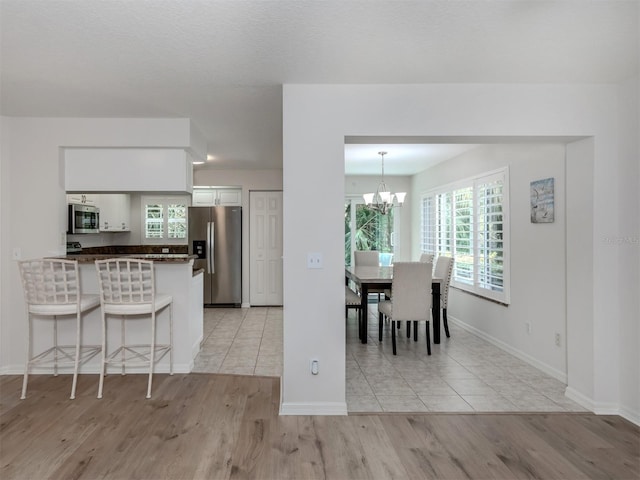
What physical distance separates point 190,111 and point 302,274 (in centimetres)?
182

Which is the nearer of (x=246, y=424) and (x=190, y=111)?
(x=246, y=424)

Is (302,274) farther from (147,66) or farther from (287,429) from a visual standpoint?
(147,66)

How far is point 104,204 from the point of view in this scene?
225 inches

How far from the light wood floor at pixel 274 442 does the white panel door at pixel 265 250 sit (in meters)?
3.69

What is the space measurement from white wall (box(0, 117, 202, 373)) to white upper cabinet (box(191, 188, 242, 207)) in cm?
333

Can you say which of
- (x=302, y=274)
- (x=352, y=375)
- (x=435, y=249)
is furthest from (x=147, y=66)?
(x=435, y=249)

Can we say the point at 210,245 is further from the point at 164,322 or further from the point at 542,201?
the point at 542,201

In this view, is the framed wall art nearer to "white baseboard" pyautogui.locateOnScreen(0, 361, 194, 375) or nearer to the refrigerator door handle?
"white baseboard" pyautogui.locateOnScreen(0, 361, 194, 375)

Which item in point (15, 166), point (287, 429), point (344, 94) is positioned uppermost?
point (344, 94)

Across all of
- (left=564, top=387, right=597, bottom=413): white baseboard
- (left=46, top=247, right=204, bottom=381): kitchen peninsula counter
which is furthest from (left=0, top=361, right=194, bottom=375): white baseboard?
(left=564, top=387, right=597, bottom=413): white baseboard

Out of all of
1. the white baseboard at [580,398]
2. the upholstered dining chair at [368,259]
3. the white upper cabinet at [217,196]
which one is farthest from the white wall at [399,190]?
the white baseboard at [580,398]

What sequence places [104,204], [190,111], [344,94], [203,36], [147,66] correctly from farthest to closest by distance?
1. [104,204]
2. [190,111]
3. [344,94]
4. [147,66]
5. [203,36]

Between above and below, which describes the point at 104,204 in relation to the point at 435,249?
above

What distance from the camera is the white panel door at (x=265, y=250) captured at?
6.75 metres
